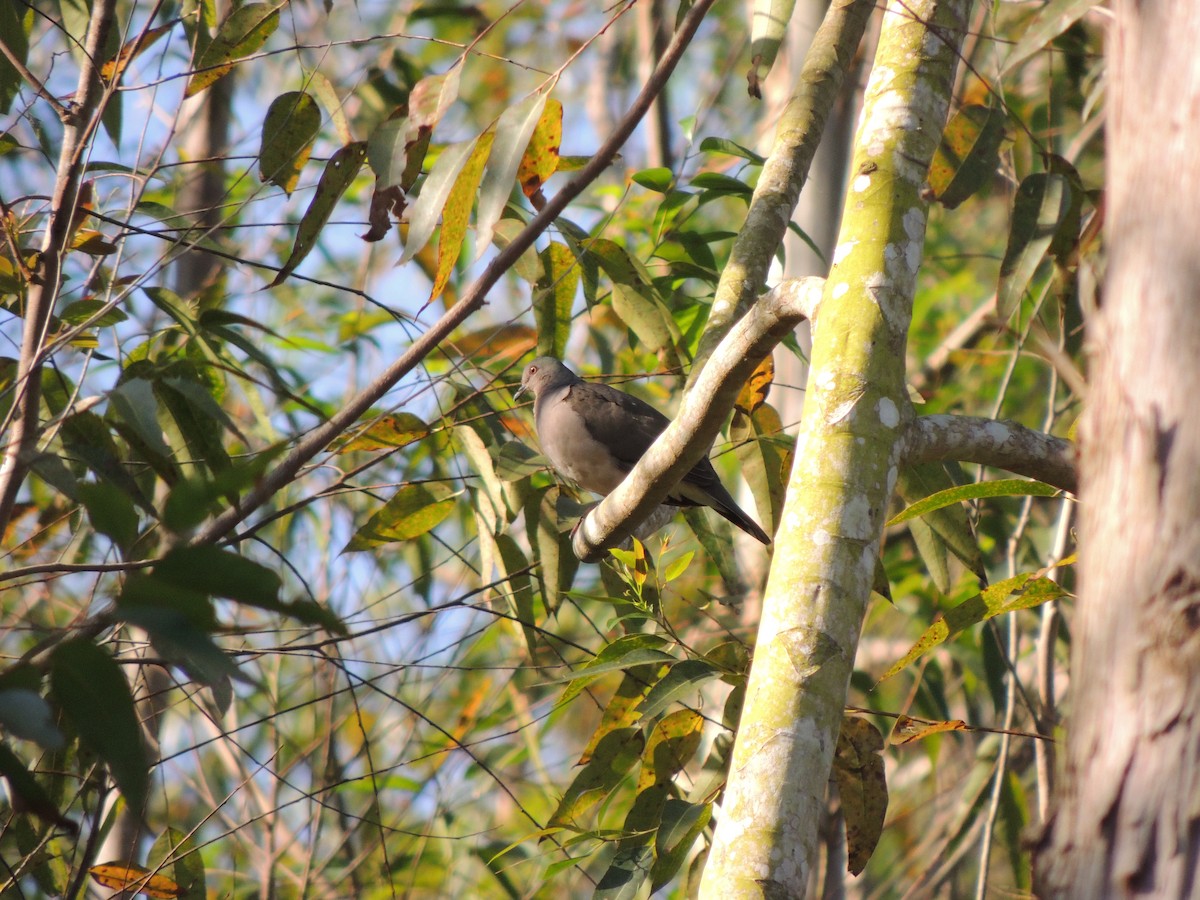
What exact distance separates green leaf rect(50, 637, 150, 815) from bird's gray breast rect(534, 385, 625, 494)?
135 inches

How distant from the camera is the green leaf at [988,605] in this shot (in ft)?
8.32

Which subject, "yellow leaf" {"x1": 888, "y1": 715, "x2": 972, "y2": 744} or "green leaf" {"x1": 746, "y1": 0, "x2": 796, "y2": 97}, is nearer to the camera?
"yellow leaf" {"x1": 888, "y1": 715, "x2": 972, "y2": 744}

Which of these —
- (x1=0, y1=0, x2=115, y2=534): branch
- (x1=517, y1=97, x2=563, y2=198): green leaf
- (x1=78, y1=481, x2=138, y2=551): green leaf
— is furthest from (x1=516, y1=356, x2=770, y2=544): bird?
(x1=78, y1=481, x2=138, y2=551): green leaf

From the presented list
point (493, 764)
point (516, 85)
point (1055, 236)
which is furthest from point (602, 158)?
point (516, 85)

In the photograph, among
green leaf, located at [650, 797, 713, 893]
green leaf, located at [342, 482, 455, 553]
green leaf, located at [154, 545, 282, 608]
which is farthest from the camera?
green leaf, located at [342, 482, 455, 553]

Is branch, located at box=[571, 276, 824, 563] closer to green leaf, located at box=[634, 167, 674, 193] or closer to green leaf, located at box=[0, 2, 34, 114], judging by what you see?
green leaf, located at box=[634, 167, 674, 193]

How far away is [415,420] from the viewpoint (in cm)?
339

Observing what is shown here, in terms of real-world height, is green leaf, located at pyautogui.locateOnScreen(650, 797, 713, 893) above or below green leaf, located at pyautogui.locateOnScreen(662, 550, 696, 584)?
below

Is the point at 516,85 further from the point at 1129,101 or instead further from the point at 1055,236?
the point at 1129,101

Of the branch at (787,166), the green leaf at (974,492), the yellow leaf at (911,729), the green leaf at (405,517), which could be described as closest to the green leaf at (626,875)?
the yellow leaf at (911,729)

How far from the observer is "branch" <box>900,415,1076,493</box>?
2291 millimetres

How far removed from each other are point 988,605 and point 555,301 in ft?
5.50

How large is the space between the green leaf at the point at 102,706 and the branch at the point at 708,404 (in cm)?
150

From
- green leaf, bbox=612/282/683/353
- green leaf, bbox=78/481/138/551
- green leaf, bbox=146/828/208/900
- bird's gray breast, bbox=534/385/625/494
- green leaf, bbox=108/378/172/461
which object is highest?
bird's gray breast, bbox=534/385/625/494
